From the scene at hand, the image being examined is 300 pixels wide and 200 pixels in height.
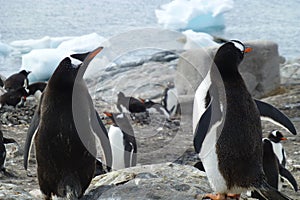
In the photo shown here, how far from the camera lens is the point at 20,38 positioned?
1612cm

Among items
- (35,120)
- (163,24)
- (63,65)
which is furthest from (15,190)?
(163,24)

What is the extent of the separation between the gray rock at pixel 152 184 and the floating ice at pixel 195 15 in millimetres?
14076

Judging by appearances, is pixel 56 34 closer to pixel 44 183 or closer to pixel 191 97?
pixel 191 97

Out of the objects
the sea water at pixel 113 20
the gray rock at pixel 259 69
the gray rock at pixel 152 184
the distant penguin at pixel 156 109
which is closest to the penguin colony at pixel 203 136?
the gray rock at pixel 152 184

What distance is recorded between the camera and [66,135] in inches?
121

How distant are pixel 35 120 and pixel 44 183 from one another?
393 mm

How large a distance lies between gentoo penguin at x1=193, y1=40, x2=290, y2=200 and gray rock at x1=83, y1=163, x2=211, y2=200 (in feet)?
0.46

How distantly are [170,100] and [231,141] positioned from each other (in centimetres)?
601

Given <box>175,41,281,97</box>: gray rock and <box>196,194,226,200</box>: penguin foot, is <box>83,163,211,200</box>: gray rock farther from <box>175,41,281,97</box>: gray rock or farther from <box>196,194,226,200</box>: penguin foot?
<box>175,41,281,97</box>: gray rock

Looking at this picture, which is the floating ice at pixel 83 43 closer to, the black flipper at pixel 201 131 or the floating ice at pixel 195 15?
the floating ice at pixel 195 15

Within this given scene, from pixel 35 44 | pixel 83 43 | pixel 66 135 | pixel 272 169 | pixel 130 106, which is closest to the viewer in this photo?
pixel 66 135

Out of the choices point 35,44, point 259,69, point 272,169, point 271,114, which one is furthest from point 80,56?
point 35,44

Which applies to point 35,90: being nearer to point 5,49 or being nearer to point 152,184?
point 152,184

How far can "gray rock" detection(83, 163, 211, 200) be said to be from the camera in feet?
9.86
